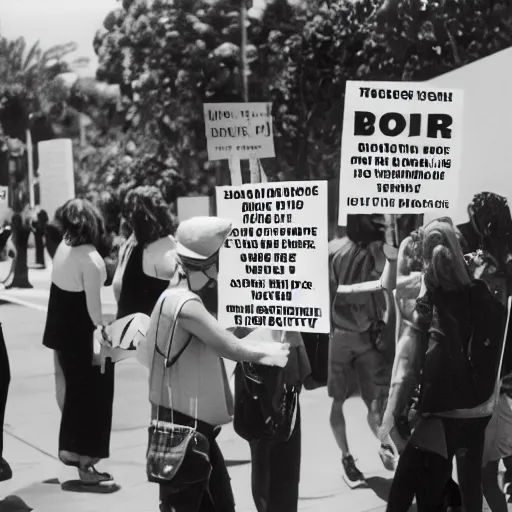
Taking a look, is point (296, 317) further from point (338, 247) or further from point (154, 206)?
point (154, 206)

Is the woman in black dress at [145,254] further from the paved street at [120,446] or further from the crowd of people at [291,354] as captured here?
the paved street at [120,446]

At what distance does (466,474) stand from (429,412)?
0.32m

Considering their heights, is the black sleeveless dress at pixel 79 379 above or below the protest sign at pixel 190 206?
below

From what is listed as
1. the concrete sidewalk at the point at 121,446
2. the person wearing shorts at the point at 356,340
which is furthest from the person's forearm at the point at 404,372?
the concrete sidewalk at the point at 121,446

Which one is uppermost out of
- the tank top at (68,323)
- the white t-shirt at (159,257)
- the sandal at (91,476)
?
the white t-shirt at (159,257)

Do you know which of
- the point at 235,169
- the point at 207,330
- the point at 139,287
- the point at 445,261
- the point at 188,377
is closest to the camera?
the point at 207,330

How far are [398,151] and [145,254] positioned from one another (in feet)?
4.75

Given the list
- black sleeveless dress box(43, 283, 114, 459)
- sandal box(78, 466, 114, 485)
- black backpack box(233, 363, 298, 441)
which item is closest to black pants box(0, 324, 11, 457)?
black sleeveless dress box(43, 283, 114, 459)

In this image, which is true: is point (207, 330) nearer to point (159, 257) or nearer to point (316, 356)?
point (316, 356)

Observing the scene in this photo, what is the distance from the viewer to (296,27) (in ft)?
16.6

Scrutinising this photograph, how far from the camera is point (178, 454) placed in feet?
12.0

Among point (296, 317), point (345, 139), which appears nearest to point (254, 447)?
point (296, 317)

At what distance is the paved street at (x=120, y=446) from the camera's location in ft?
16.1

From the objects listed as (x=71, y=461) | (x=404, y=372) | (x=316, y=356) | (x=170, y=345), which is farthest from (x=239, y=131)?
(x=71, y=461)
